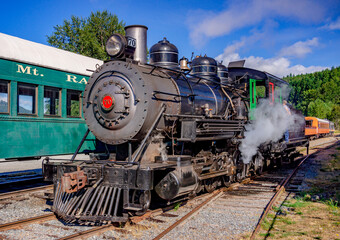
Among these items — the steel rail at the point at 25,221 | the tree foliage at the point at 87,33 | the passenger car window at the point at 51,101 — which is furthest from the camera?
the tree foliage at the point at 87,33

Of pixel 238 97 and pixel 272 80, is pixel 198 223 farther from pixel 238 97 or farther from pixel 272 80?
pixel 272 80

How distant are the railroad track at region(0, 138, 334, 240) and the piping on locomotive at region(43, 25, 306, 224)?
25 centimetres

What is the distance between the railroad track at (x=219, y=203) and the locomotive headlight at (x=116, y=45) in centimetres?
315

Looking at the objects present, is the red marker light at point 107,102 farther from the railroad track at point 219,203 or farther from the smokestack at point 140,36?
the railroad track at point 219,203

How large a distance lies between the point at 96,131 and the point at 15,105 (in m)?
2.66

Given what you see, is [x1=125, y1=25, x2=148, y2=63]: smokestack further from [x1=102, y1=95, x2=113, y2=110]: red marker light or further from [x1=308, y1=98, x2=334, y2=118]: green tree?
[x1=308, y1=98, x2=334, y2=118]: green tree

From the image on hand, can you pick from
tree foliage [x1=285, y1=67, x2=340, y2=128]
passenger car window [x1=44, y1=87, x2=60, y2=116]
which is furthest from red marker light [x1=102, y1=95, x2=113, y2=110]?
tree foliage [x1=285, y1=67, x2=340, y2=128]

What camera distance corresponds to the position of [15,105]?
23.8 ft

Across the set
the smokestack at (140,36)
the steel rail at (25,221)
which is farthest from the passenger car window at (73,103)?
the steel rail at (25,221)

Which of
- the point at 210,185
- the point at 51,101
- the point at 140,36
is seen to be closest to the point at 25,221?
the point at 51,101

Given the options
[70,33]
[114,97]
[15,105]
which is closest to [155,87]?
[114,97]

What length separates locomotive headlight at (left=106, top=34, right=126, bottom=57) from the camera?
587cm

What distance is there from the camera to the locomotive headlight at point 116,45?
19.3 feet

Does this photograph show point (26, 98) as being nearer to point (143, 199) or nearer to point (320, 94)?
point (143, 199)
